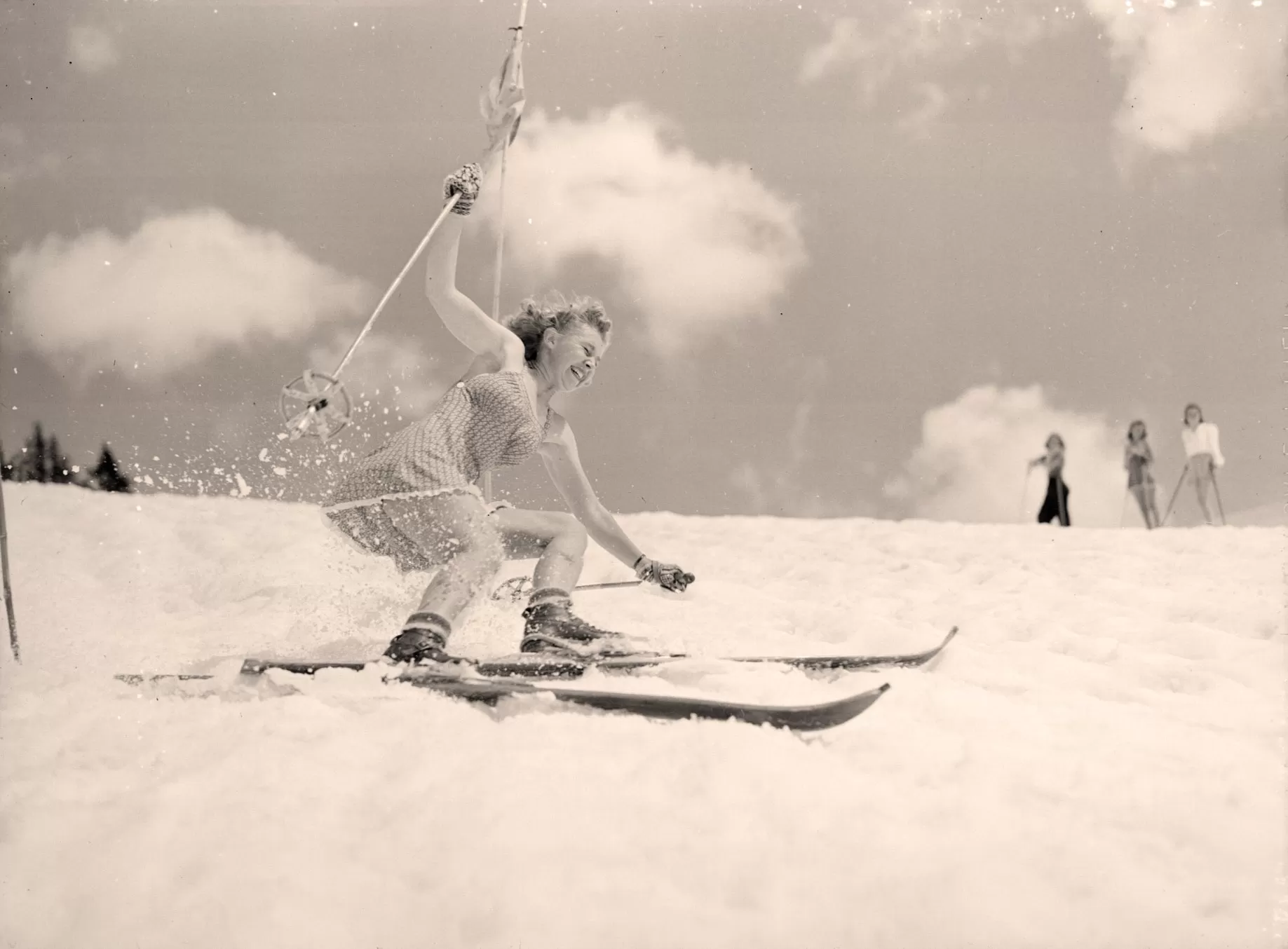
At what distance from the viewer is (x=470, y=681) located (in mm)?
2320

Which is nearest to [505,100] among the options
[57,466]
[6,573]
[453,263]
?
[453,263]

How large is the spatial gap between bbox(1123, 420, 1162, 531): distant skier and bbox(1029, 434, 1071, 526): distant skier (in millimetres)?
443

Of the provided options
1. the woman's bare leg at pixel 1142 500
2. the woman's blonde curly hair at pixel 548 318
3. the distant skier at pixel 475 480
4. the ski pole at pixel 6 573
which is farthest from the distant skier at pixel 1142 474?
the ski pole at pixel 6 573

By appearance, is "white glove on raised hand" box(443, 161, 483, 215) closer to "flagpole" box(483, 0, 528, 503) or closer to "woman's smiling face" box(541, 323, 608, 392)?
"flagpole" box(483, 0, 528, 503)

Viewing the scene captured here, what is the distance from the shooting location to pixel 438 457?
269 centimetres

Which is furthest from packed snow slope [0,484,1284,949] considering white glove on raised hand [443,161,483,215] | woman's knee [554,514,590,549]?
white glove on raised hand [443,161,483,215]

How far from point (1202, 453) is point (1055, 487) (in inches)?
39.9

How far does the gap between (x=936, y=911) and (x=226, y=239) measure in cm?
583

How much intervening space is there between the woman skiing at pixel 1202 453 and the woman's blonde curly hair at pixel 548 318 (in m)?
5.63

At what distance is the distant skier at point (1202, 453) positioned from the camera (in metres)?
6.91

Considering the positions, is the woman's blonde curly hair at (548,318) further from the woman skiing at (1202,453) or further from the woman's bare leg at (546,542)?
the woman skiing at (1202,453)

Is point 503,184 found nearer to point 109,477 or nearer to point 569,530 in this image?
point 569,530

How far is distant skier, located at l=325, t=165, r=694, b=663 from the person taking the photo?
265 cm

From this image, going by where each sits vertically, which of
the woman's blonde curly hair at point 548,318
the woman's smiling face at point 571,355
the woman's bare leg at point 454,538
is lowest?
the woman's bare leg at point 454,538
